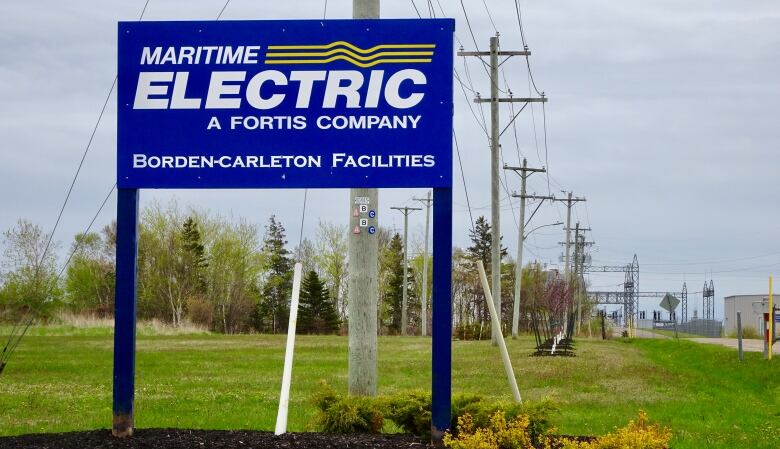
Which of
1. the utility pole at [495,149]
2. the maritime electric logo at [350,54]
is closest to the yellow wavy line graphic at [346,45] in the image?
the maritime electric logo at [350,54]

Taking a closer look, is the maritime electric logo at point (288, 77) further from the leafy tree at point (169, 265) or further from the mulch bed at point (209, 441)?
the leafy tree at point (169, 265)

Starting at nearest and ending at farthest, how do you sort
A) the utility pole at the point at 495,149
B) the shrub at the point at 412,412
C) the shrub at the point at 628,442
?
the shrub at the point at 628,442, the shrub at the point at 412,412, the utility pole at the point at 495,149

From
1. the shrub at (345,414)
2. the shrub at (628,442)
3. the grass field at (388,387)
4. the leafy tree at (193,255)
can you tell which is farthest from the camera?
the leafy tree at (193,255)

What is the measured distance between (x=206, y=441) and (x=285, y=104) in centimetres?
315

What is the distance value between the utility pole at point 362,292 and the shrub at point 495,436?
11.9 feet

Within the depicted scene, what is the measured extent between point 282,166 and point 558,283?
9647 centimetres

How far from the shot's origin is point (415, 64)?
9852 millimetres

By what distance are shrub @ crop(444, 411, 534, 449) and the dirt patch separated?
1.59 ft

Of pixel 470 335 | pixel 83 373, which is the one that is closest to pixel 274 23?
pixel 83 373

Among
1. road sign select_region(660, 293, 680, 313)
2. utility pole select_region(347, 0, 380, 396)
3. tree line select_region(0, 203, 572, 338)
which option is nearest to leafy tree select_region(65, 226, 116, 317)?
tree line select_region(0, 203, 572, 338)

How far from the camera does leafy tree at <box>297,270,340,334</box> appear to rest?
80.1m

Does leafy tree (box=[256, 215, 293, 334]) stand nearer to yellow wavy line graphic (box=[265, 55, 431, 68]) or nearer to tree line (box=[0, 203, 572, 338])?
tree line (box=[0, 203, 572, 338])

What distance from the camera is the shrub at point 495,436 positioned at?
862 centimetres

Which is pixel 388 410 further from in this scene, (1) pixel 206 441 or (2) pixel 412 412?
(1) pixel 206 441
